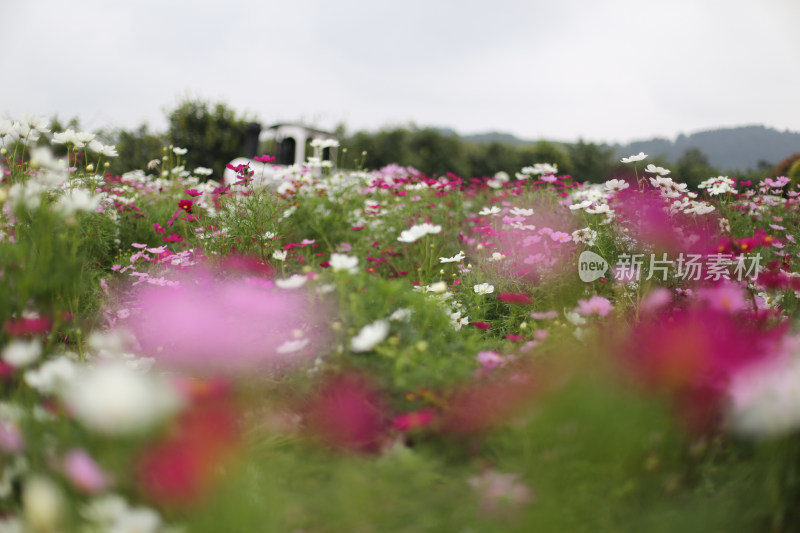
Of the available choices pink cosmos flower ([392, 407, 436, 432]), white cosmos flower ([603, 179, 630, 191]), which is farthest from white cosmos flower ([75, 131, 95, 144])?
white cosmos flower ([603, 179, 630, 191])

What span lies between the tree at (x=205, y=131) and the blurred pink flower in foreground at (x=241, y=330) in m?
11.6

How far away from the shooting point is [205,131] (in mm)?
13227

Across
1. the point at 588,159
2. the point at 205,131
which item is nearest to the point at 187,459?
the point at 205,131

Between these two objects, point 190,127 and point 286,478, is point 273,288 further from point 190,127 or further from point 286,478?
point 190,127

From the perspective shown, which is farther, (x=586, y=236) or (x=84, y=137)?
(x=586, y=236)

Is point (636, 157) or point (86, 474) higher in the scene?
point (636, 157)

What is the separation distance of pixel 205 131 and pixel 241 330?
13.0 metres

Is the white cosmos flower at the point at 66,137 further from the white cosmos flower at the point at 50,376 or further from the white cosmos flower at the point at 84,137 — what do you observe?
the white cosmos flower at the point at 50,376

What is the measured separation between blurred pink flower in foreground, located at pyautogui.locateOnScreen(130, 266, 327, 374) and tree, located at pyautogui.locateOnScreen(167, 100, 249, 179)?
459 inches

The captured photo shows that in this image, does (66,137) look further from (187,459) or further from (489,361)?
(489,361)

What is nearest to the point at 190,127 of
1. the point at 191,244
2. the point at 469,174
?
the point at 469,174

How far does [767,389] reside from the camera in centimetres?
120

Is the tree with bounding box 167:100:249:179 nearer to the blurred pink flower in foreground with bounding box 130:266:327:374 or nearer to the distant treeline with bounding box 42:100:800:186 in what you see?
the distant treeline with bounding box 42:100:800:186

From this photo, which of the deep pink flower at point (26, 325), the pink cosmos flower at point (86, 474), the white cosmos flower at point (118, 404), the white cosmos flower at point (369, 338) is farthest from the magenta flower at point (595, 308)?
the deep pink flower at point (26, 325)
